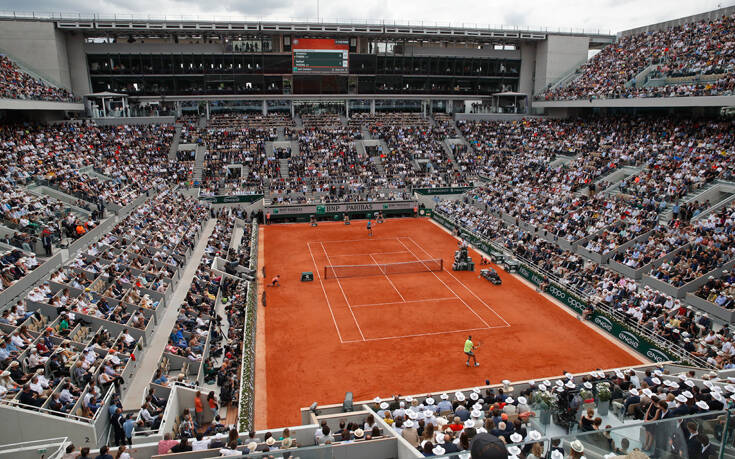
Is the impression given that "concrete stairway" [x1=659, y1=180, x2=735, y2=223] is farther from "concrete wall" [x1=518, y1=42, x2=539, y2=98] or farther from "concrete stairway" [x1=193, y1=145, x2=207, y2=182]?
"concrete stairway" [x1=193, y1=145, x2=207, y2=182]

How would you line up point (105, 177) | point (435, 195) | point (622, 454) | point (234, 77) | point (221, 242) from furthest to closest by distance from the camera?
point (234, 77) < point (435, 195) < point (105, 177) < point (221, 242) < point (622, 454)

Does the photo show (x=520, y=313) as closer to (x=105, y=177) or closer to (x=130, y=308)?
(x=130, y=308)

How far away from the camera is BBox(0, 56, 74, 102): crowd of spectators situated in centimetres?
4053

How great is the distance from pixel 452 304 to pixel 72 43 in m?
54.5

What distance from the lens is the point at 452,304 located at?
89.8 ft

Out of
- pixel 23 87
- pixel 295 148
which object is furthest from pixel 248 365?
pixel 295 148

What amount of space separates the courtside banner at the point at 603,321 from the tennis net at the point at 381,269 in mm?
5287

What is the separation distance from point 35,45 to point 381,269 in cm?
4709

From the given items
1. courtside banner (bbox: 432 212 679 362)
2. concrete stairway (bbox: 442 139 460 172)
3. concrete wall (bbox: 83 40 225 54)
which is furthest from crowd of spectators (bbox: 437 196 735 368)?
concrete wall (bbox: 83 40 225 54)

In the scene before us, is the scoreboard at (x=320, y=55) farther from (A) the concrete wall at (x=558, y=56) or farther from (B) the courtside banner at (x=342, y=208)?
(A) the concrete wall at (x=558, y=56)

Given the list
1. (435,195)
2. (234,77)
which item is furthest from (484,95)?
(234,77)

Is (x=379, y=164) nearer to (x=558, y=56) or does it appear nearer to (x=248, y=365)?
(x=558, y=56)

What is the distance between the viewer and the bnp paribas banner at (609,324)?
20544mm

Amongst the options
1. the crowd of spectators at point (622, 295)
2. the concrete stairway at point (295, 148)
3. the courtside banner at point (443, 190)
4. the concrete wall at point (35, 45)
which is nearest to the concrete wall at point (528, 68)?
the courtside banner at point (443, 190)
